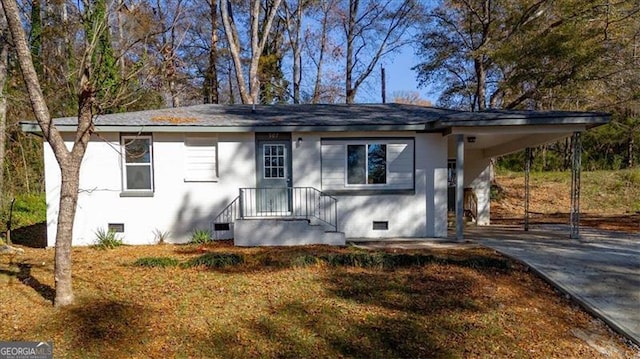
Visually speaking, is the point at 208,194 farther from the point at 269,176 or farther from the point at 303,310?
the point at 303,310

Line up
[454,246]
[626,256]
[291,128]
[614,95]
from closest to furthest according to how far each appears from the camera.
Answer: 1. [626,256]
2. [454,246]
3. [291,128]
4. [614,95]

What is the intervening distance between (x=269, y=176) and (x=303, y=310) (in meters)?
4.53

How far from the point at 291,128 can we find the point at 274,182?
138cm

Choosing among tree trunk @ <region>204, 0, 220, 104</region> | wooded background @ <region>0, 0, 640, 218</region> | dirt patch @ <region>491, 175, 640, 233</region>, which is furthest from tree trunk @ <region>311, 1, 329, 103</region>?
dirt patch @ <region>491, 175, 640, 233</region>

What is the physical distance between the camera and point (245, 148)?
8.22 metres

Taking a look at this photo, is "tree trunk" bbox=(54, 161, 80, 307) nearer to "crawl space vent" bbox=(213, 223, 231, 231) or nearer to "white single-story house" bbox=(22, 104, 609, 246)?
"white single-story house" bbox=(22, 104, 609, 246)

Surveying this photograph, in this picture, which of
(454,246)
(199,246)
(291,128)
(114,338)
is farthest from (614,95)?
(114,338)

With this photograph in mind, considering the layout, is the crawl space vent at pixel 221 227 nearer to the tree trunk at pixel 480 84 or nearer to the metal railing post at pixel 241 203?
the metal railing post at pixel 241 203

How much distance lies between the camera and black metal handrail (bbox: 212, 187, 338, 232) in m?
8.25

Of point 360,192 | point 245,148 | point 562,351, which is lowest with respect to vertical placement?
point 562,351

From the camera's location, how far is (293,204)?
831cm

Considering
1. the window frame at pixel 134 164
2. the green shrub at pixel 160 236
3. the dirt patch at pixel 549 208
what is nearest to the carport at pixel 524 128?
the dirt patch at pixel 549 208

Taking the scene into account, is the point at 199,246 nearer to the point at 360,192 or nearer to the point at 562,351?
the point at 360,192

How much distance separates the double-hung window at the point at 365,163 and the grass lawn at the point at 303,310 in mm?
2609
